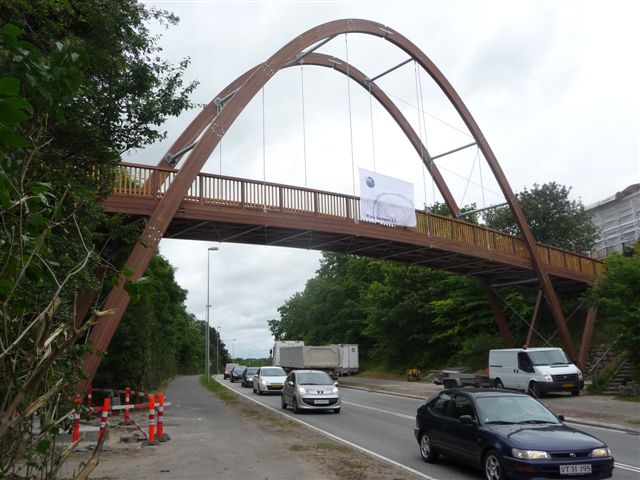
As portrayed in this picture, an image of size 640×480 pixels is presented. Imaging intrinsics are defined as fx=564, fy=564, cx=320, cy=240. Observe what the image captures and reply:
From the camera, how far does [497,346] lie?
37.9 meters

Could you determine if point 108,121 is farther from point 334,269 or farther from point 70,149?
point 334,269

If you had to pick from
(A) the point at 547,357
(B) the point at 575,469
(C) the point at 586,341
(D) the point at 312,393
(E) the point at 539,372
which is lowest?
(B) the point at 575,469

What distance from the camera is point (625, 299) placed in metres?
23.2

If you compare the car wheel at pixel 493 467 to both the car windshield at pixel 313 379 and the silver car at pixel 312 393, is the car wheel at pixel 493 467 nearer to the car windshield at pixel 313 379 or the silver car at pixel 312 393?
the silver car at pixel 312 393

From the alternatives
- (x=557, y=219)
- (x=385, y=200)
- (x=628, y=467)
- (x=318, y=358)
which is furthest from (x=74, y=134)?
(x=557, y=219)

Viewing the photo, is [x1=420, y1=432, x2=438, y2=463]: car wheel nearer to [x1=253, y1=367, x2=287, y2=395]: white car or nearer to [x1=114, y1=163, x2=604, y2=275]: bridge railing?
[x1=114, y1=163, x2=604, y2=275]: bridge railing

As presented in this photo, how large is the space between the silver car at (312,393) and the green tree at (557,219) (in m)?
27.8

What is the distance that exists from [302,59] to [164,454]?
65.2 ft

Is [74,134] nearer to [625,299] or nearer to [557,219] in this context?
[625,299]

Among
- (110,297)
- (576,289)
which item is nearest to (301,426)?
(110,297)

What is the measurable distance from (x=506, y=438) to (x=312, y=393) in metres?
→ 12.1

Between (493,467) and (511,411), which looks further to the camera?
(511,411)

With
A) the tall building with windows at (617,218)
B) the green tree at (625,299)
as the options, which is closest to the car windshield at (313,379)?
the green tree at (625,299)

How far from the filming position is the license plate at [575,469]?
7188 mm
